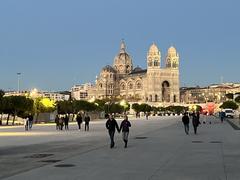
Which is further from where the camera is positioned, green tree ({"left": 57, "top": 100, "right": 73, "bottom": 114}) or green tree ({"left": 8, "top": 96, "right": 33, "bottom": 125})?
green tree ({"left": 57, "top": 100, "right": 73, "bottom": 114})

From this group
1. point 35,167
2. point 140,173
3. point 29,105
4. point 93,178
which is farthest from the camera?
point 29,105

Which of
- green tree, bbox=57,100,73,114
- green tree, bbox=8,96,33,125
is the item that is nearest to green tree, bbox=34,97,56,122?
green tree, bbox=8,96,33,125

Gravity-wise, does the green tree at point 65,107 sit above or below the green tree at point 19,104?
above

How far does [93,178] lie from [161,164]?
396 centimetres

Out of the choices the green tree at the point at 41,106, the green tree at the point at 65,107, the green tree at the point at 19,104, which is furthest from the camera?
the green tree at the point at 65,107

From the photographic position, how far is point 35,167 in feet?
54.7

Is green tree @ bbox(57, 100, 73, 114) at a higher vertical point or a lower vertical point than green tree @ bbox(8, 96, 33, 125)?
higher

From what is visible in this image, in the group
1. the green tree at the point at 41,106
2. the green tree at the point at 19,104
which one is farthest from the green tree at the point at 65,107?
the green tree at the point at 19,104

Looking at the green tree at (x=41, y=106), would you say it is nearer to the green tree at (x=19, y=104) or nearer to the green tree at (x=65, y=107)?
the green tree at (x=19, y=104)

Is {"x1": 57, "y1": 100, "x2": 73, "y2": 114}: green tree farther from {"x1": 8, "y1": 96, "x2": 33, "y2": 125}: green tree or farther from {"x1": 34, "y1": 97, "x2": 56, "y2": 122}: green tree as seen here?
{"x1": 8, "y1": 96, "x2": 33, "y2": 125}: green tree

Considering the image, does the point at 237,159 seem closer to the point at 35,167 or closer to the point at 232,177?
the point at 232,177

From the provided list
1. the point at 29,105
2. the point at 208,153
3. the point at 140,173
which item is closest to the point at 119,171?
the point at 140,173

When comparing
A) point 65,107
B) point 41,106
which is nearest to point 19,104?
point 41,106

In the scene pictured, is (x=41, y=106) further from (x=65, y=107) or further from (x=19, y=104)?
(x=65, y=107)
